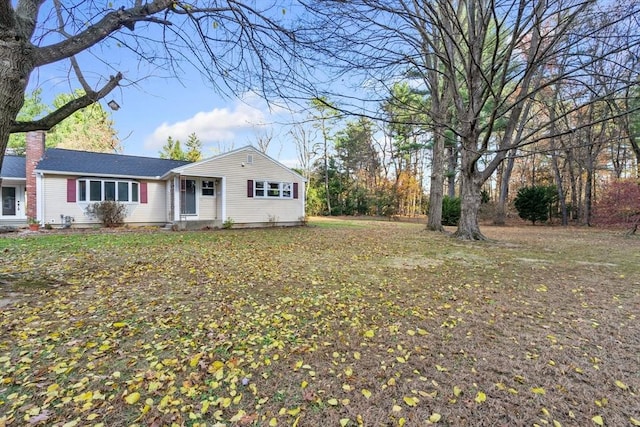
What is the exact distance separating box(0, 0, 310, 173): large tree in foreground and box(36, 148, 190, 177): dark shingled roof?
10591mm

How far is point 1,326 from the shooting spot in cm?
305

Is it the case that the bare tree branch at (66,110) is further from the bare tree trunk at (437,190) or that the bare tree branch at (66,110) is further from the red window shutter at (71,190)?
the bare tree trunk at (437,190)

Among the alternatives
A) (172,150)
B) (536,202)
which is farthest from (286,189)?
(172,150)

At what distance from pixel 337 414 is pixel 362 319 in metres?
1.54

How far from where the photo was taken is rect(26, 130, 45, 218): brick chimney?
40.0 ft

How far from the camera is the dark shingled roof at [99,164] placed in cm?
1270

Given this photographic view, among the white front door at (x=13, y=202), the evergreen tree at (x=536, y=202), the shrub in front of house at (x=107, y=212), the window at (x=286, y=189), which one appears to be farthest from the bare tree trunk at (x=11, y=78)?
the evergreen tree at (x=536, y=202)

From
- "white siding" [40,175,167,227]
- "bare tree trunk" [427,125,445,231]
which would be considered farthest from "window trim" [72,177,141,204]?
"bare tree trunk" [427,125,445,231]

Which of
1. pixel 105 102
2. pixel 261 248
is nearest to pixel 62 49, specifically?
pixel 105 102

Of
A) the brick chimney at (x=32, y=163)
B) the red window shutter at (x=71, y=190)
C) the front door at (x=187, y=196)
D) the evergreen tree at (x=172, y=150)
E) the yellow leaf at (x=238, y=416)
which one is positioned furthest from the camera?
the evergreen tree at (x=172, y=150)

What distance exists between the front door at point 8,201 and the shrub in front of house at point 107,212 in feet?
17.8

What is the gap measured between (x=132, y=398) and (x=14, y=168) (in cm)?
1892

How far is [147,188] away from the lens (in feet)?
47.1

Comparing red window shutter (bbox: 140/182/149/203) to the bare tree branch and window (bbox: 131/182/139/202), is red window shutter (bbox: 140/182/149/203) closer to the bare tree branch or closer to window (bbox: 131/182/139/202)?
window (bbox: 131/182/139/202)
